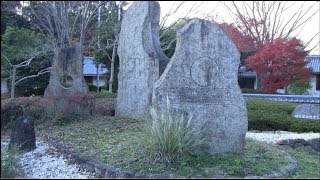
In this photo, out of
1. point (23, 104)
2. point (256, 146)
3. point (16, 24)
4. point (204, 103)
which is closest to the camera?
point (204, 103)

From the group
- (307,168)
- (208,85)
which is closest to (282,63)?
(208,85)

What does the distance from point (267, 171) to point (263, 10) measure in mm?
23395

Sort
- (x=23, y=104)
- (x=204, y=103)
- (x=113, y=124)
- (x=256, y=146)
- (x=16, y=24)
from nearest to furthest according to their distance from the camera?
1. (x=204, y=103)
2. (x=256, y=146)
3. (x=113, y=124)
4. (x=23, y=104)
5. (x=16, y=24)

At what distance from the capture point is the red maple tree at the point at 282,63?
2089 centimetres

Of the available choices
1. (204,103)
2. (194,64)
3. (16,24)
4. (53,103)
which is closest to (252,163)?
(204,103)

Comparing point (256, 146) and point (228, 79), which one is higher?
point (228, 79)

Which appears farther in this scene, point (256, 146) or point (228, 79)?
point (256, 146)

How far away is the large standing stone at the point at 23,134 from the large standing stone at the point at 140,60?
364 centimetres

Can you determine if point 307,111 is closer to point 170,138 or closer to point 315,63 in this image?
point 170,138

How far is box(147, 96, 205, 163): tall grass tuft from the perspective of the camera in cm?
586

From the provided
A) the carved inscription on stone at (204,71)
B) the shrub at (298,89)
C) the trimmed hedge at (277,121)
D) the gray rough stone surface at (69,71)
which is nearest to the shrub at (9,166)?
the carved inscription on stone at (204,71)

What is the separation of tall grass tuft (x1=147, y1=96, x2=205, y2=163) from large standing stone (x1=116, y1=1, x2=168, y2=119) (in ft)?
13.5

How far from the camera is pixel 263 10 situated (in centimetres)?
2748

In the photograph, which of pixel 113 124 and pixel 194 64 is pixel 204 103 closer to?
pixel 194 64
